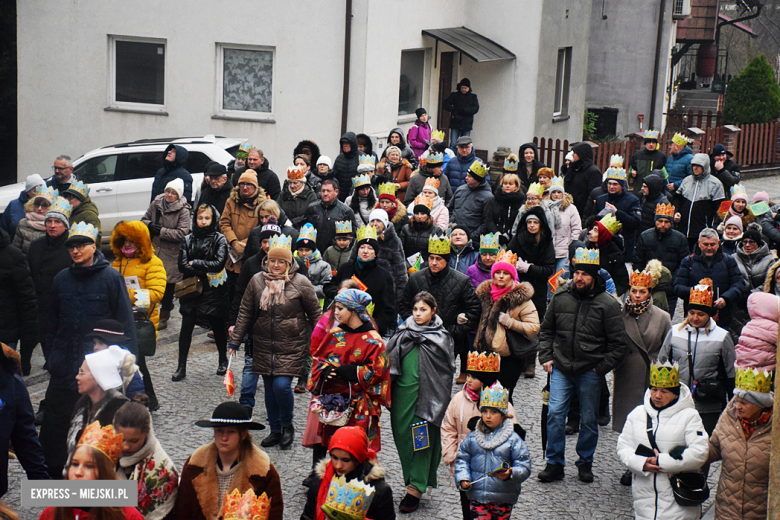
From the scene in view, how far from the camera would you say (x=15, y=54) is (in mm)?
20359

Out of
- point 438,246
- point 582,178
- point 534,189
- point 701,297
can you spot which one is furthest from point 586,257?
point 582,178

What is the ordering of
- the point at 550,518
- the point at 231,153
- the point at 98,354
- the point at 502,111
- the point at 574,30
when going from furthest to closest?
the point at 574,30 < the point at 502,111 < the point at 231,153 < the point at 550,518 < the point at 98,354

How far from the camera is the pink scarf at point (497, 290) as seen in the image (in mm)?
8555

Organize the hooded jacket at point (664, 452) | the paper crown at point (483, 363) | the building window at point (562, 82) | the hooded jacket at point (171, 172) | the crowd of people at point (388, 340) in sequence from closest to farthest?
the crowd of people at point (388, 340)
the hooded jacket at point (664, 452)
the paper crown at point (483, 363)
the hooded jacket at point (171, 172)
the building window at point (562, 82)

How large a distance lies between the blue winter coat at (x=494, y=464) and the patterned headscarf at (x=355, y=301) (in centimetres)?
130

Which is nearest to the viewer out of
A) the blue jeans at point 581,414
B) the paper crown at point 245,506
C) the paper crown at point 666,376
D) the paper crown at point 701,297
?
the paper crown at point 245,506

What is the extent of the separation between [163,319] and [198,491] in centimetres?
684

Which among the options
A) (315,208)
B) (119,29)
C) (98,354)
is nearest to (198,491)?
(98,354)

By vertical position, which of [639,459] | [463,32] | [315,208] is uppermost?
[463,32]

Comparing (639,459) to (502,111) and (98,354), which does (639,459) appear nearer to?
(98,354)

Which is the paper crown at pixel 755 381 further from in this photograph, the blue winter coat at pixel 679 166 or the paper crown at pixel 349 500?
the blue winter coat at pixel 679 166

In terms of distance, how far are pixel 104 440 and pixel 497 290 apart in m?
4.68

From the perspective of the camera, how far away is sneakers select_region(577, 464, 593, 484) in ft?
25.3

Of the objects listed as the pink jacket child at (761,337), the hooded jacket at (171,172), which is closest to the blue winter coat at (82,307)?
the pink jacket child at (761,337)
